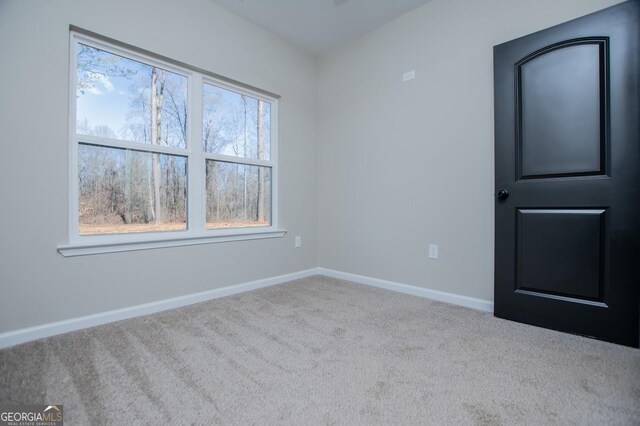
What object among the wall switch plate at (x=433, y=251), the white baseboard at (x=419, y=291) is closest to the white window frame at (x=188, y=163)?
the white baseboard at (x=419, y=291)

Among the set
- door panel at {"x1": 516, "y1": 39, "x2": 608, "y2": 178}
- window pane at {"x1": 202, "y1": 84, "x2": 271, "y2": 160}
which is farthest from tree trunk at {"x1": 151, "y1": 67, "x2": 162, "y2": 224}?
door panel at {"x1": 516, "y1": 39, "x2": 608, "y2": 178}

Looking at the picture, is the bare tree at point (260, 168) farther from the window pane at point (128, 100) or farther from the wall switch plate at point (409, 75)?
the wall switch plate at point (409, 75)

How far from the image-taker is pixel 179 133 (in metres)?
2.58

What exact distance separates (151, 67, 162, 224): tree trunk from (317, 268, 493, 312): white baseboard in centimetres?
194

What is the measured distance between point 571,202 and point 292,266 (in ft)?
8.20

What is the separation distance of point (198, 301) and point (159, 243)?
600 millimetres

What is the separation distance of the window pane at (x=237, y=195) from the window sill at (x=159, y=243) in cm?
13

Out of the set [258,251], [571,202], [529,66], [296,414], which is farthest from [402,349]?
[529,66]

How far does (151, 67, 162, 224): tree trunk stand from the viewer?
2.44 m

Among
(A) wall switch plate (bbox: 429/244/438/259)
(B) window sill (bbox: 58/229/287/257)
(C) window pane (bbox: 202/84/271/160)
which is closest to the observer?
(B) window sill (bbox: 58/229/287/257)

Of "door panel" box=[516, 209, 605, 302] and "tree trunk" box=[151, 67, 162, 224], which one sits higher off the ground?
"tree trunk" box=[151, 67, 162, 224]

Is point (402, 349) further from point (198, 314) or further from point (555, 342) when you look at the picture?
point (198, 314)

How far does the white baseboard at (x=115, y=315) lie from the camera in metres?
1.82

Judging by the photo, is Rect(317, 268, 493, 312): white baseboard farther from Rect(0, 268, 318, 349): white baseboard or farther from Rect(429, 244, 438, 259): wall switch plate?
Rect(0, 268, 318, 349): white baseboard
